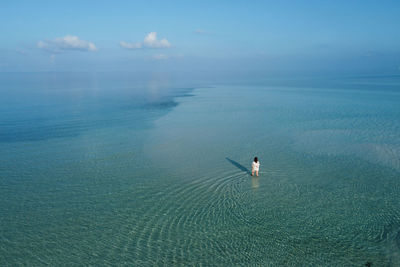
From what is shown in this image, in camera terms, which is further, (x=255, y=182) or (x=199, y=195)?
(x=255, y=182)

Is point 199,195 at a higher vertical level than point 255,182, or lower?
lower

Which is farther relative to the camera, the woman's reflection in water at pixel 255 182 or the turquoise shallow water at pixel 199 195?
the woman's reflection in water at pixel 255 182

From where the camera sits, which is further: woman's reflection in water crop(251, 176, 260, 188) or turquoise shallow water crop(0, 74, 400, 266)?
woman's reflection in water crop(251, 176, 260, 188)

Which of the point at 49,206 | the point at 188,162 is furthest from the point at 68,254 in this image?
the point at 188,162

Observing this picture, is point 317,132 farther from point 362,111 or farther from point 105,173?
point 105,173

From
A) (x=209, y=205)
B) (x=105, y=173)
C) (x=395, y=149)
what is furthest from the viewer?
(x=395, y=149)

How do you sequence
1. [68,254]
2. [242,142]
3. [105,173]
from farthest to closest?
[242,142] < [105,173] < [68,254]

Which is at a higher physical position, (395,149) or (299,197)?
(395,149)

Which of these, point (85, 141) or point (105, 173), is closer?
point (105, 173)
